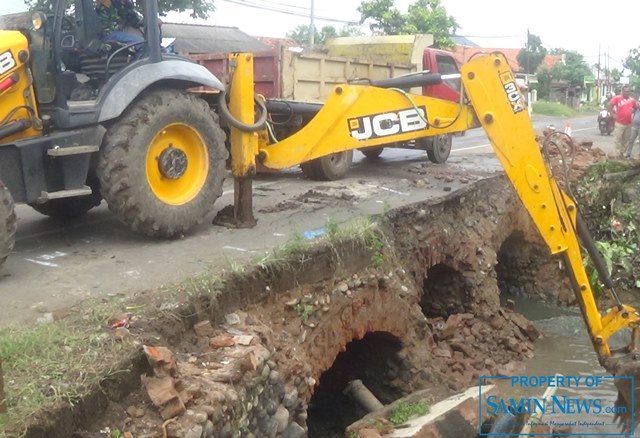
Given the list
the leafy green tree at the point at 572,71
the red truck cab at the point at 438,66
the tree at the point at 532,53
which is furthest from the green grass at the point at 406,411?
the leafy green tree at the point at 572,71

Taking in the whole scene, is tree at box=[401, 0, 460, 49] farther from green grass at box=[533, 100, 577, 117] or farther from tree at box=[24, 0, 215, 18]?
tree at box=[24, 0, 215, 18]

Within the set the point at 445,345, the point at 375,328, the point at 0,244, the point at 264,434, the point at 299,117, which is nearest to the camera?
the point at 264,434

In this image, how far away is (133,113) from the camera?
6.20 metres

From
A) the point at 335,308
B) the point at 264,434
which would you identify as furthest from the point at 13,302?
the point at 335,308

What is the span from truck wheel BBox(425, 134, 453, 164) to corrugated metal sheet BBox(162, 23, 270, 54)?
7545 mm

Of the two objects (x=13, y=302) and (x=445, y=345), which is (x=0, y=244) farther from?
(x=445, y=345)

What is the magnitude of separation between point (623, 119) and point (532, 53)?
32244 mm

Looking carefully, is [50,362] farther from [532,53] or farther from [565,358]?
[532,53]

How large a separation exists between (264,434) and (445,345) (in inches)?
148

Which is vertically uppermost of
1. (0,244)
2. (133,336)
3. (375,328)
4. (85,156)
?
(85,156)

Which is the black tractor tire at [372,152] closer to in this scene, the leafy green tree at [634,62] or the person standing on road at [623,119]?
the person standing on road at [623,119]

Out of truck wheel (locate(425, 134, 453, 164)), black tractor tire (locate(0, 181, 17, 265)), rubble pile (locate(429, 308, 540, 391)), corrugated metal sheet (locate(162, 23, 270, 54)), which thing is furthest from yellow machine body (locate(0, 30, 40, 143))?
corrugated metal sheet (locate(162, 23, 270, 54))

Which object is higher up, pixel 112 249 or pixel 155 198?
pixel 155 198

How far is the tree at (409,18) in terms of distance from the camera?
103 ft
